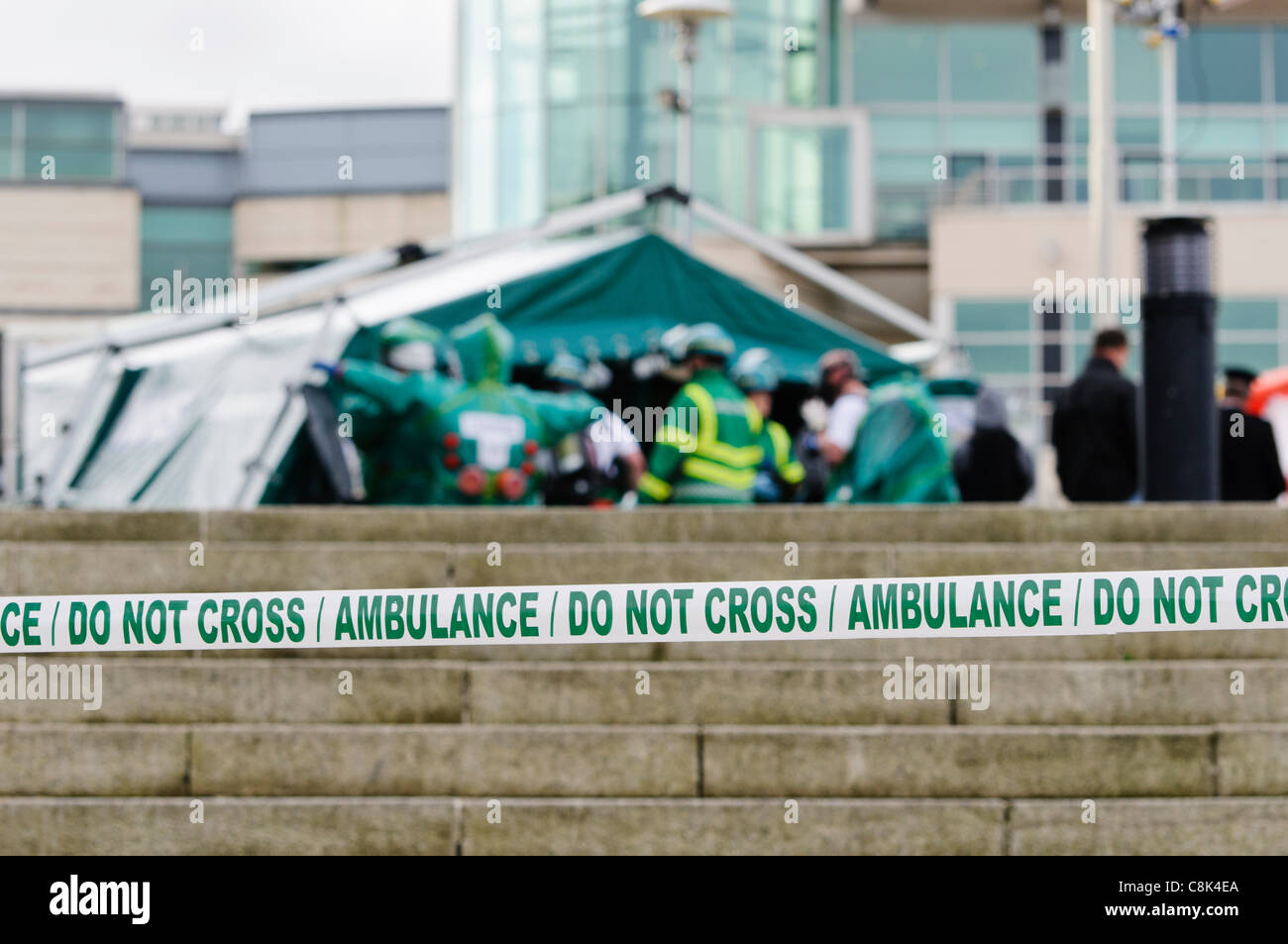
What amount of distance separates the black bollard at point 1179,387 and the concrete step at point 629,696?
2.76 meters

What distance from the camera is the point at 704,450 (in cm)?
1026

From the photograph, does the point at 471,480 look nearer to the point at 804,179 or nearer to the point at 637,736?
the point at 637,736

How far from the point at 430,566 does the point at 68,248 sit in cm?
4755

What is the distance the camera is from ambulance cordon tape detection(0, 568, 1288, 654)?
5.69 m

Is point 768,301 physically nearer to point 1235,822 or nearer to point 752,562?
point 752,562

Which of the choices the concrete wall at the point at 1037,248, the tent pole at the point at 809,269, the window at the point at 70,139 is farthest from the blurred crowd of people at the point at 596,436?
the window at the point at 70,139

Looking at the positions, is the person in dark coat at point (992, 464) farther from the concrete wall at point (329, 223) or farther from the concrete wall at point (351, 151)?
the concrete wall at point (351, 151)

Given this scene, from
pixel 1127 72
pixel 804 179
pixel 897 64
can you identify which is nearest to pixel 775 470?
pixel 804 179

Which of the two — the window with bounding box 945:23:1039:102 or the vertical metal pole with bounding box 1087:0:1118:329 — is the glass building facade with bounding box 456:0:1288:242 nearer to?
the window with bounding box 945:23:1039:102

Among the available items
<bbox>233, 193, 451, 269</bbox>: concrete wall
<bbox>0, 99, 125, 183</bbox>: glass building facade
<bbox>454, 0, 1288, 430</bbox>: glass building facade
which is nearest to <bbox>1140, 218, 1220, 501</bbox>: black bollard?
<bbox>454, 0, 1288, 430</bbox>: glass building facade

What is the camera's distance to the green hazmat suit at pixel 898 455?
452 inches
